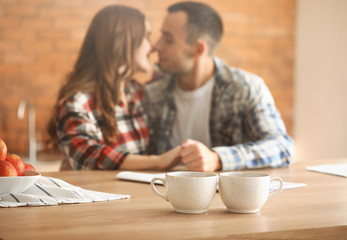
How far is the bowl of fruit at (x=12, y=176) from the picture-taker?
3.50 ft

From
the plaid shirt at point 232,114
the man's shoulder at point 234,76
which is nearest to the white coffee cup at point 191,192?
the plaid shirt at point 232,114

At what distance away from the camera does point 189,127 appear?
2350mm

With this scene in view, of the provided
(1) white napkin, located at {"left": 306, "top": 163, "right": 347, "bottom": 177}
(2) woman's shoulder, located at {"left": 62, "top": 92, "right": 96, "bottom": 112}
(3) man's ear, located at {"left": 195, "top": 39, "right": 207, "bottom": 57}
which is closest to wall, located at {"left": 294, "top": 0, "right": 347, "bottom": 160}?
(3) man's ear, located at {"left": 195, "top": 39, "right": 207, "bottom": 57}

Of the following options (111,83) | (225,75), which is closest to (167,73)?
(225,75)

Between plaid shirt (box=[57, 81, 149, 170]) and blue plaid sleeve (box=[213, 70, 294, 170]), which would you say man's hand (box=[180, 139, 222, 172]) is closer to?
blue plaid sleeve (box=[213, 70, 294, 170])

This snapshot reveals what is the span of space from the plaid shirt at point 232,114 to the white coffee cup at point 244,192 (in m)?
0.94

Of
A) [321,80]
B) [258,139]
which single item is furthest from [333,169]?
[321,80]

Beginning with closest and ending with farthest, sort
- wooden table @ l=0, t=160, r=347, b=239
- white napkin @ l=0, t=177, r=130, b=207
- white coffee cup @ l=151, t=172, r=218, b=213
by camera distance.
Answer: wooden table @ l=0, t=160, r=347, b=239 → white coffee cup @ l=151, t=172, r=218, b=213 → white napkin @ l=0, t=177, r=130, b=207

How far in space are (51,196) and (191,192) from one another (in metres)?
0.34

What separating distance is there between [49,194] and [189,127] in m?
1.27

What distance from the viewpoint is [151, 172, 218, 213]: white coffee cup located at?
3.18 feet

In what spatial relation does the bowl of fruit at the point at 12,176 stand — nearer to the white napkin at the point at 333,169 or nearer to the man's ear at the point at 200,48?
the white napkin at the point at 333,169

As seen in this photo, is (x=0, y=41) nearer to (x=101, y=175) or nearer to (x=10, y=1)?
(x=10, y=1)

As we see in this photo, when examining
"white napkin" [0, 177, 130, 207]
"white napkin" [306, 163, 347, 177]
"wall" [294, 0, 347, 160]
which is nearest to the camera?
"white napkin" [0, 177, 130, 207]
